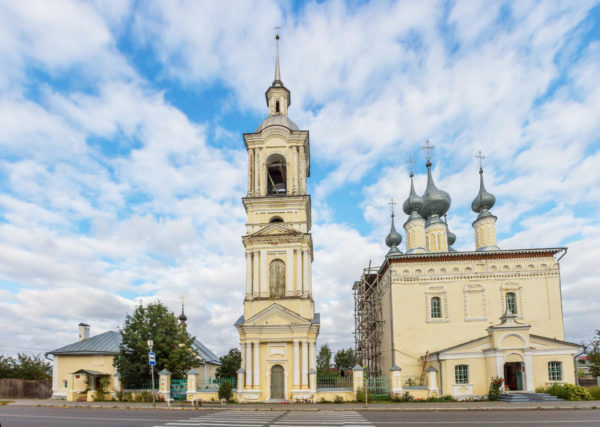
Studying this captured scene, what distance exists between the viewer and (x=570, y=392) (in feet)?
85.4

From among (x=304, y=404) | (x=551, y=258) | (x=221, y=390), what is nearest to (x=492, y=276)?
(x=551, y=258)

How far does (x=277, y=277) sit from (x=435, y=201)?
16997 millimetres

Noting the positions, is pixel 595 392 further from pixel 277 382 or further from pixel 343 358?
pixel 343 358

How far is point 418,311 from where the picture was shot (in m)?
34.1

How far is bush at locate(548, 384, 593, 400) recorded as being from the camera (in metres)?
26.0

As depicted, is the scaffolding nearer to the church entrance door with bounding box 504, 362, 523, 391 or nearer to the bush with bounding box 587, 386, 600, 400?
the church entrance door with bounding box 504, 362, 523, 391

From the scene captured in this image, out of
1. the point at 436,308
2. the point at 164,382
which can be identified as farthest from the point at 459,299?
the point at 164,382

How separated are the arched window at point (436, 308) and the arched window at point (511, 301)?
451 centimetres

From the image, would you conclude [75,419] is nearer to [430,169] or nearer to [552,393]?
[552,393]

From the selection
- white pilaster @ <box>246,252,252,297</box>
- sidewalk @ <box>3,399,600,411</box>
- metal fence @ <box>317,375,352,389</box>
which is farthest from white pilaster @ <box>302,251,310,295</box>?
sidewalk @ <box>3,399,600,411</box>

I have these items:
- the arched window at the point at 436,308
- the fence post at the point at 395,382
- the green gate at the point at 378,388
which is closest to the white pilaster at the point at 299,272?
the green gate at the point at 378,388

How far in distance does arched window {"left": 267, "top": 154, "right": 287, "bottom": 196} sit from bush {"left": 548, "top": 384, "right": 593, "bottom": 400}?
19750 millimetres

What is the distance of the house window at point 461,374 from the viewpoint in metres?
28.8

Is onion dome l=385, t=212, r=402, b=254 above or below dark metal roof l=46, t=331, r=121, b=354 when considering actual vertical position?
above
